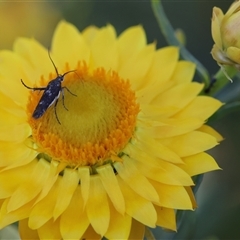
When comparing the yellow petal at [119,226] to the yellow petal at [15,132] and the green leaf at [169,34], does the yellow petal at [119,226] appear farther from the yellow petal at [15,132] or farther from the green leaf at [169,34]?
the green leaf at [169,34]

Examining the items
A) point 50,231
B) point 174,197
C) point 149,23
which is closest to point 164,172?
point 174,197

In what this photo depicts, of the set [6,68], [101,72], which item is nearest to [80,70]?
[101,72]

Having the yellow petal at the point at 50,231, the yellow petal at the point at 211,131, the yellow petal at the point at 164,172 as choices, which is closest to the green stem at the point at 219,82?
the yellow petal at the point at 211,131

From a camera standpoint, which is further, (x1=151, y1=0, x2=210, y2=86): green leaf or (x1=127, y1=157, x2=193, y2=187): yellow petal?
(x1=151, y1=0, x2=210, y2=86): green leaf

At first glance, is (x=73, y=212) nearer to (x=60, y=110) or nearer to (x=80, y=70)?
(x=60, y=110)

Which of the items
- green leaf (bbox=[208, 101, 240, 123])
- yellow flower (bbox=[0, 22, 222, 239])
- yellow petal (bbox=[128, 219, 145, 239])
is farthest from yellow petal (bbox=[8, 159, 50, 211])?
green leaf (bbox=[208, 101, 240, 123])

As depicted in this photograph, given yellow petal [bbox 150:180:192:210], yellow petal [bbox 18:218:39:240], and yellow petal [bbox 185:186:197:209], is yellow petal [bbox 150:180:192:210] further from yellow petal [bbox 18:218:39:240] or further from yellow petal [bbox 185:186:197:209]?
yellow petal [bbox 18:218:39:240]

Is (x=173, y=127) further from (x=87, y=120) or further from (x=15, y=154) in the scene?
(x=15, y=154)
